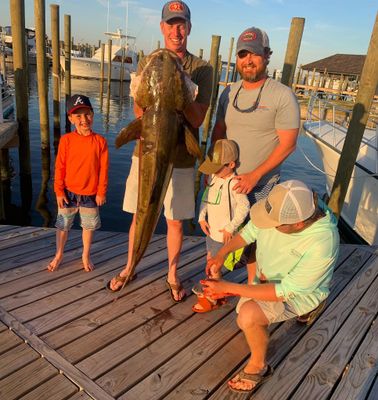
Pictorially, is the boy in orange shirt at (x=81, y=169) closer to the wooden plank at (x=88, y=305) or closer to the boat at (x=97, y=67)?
the wooden plank at (x=88, y=305)

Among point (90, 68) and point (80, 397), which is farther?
point (90, 68)

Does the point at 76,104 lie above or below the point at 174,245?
above

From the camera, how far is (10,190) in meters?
10.9

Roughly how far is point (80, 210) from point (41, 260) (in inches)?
40.2

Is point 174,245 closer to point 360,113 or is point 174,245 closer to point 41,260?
point 41,260

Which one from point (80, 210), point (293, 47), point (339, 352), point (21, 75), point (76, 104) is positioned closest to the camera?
point (339, 352)

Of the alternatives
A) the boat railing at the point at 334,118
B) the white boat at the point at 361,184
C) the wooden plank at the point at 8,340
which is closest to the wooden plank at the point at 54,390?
the wooden plank at the point at 8,340

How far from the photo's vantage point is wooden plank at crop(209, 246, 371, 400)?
297 centimetres

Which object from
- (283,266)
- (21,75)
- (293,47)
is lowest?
(283,266)

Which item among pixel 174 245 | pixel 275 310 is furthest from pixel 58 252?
pixel 275 310

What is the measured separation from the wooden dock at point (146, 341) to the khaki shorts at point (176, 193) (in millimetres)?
1062

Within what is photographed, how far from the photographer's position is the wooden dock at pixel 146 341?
9.44 feet

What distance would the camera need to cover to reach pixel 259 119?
11.0ft

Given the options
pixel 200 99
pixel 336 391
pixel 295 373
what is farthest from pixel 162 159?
pixel 336 391
